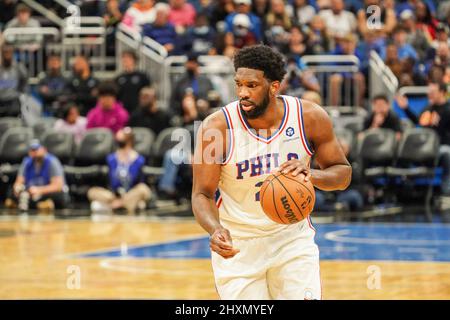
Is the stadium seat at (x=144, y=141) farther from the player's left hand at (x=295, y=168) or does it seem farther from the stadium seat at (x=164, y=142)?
the player's left hand at (x=295, y=168)

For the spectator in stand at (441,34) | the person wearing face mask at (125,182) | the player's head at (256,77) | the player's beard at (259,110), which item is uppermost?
the spectator in stand at (441,34)

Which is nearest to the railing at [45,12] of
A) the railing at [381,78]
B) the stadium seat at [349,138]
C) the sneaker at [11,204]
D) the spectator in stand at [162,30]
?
the spectator in stand at [162,30]

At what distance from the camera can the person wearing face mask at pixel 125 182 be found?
16953 millimetres

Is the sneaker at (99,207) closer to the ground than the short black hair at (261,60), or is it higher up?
closer to the ground

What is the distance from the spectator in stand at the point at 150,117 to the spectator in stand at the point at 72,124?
35.6 inches

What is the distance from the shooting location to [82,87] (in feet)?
63.3

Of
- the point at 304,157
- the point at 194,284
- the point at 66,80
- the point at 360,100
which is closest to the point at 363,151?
the point at 360,100

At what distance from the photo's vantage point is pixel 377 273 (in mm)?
10703

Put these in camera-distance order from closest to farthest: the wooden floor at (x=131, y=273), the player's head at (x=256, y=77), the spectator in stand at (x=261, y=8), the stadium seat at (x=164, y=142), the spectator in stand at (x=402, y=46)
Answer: the player's head at (x=256, y=77) < the wooden floor at (x=131, y=273) < the stadium seat at (x=164, y=142) < the spectator in stand at (x=402, y=46) < the spectator in stand at (x=261, y=8)

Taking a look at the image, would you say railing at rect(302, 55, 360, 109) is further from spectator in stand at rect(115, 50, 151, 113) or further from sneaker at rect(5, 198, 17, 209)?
sneaker at rect(5, 198, 17, 209)

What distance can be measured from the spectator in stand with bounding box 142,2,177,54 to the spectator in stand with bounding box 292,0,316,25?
2.34 meters

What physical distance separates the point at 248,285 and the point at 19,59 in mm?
15224

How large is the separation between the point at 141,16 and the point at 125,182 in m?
4.73
